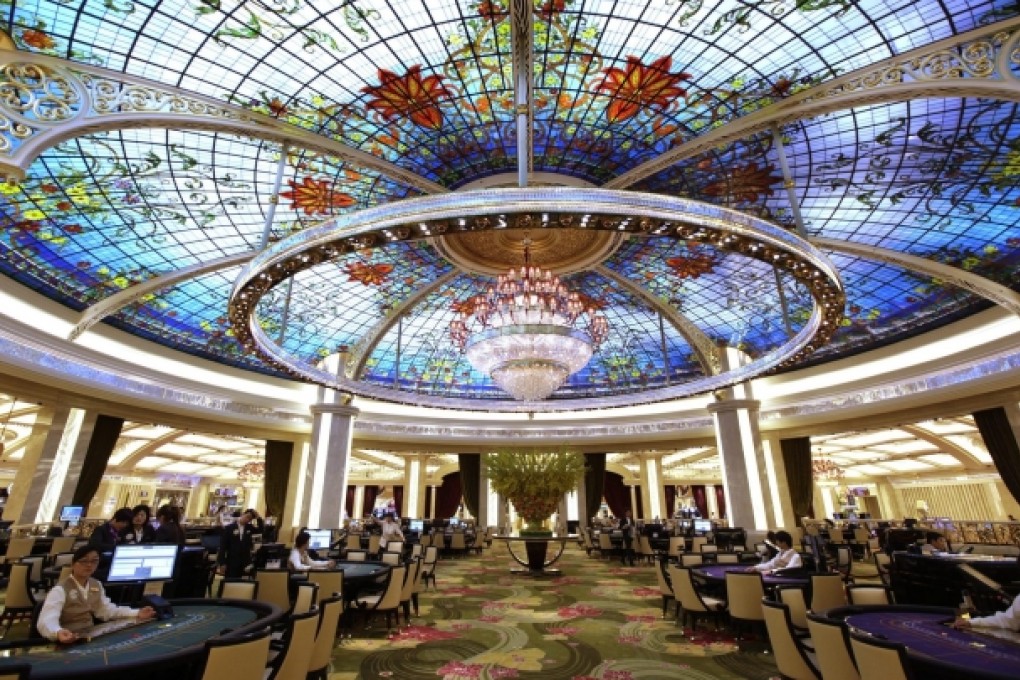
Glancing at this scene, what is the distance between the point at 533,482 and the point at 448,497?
20.5 meters

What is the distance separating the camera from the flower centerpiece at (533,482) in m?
10.0

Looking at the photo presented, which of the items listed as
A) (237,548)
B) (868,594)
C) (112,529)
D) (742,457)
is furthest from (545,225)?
(742,457)

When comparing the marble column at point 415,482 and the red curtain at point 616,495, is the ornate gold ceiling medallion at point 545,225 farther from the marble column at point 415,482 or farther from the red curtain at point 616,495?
the red curtain at point 616,495

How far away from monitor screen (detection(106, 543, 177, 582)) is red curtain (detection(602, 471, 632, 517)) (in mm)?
26977

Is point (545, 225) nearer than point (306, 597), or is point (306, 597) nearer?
point (306, 597)

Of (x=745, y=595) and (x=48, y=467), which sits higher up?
(x=48, y=467)

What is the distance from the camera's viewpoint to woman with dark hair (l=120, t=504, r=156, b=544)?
676 centimetres

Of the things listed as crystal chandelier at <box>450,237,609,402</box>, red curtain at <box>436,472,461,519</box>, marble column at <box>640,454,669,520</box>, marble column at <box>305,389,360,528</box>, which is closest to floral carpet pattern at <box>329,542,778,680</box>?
crystal chandelier at <box>450,237,609,402</box>

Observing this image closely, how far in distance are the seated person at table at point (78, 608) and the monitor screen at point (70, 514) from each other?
1175 centimetres

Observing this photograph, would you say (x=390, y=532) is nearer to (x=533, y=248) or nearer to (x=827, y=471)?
(x=533, y=248)

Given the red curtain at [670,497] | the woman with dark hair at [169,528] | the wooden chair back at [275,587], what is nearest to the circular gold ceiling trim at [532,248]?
the woman with dark hair at [169,528]

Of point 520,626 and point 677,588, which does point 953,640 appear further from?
point 520,626

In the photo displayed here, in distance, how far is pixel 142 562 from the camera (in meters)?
4.70

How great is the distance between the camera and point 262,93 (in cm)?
709
